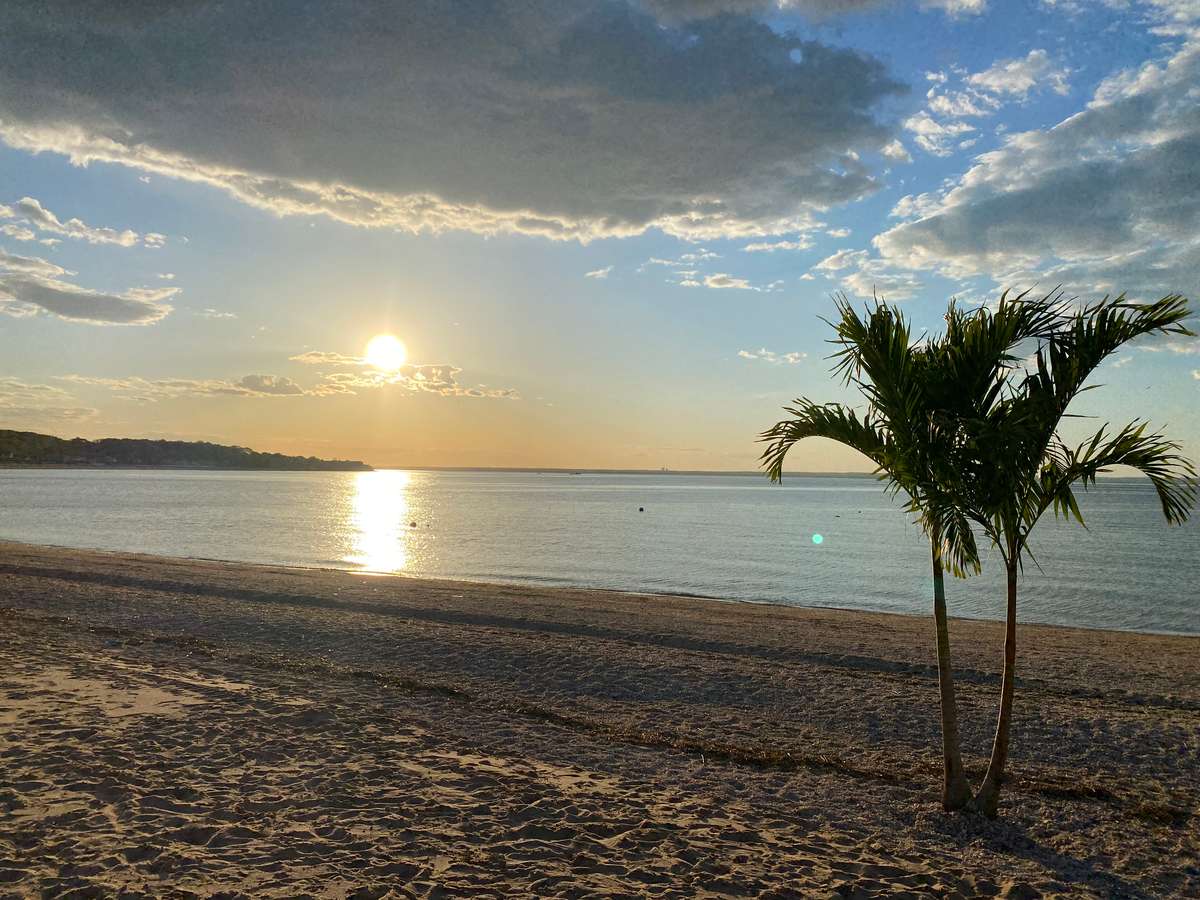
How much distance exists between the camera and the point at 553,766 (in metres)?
8.24

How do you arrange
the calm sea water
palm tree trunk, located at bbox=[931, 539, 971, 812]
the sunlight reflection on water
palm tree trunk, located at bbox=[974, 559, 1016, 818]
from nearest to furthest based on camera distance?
palm tree trunk, located at bbox=[974, 559, 1016, 818] → palm tree trunk, located at bbox=[931, 539, 971, 812] → the calm sea water → the sunlight reflection on water

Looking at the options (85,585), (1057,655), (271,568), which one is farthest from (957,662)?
(271,568)

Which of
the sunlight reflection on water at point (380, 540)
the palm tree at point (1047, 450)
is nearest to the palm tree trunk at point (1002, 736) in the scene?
the palm tree at point (1047, 450)

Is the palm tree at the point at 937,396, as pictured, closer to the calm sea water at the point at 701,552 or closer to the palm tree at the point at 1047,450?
the palm tree at the point at 1047,450

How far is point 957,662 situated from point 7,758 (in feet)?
50.8

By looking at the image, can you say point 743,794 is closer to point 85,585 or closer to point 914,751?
point 914,751

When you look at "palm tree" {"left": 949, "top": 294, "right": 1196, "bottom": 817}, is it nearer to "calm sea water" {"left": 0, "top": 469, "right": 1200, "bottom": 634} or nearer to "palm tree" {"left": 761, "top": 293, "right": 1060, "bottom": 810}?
"palm tree" {"left": 761, "top": 293, "right": 1060, "bottom": 810}

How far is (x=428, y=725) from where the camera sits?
378 inches

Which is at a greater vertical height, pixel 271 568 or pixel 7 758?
pixel 7 758

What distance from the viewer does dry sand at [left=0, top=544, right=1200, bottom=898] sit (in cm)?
→ 573

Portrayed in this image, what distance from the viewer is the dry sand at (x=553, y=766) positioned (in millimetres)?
5727

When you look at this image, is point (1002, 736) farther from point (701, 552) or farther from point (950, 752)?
point (701, 552)

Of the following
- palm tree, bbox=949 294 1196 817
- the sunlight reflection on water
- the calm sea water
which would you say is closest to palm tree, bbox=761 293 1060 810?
palm tree, bbox=949 294 1196 817

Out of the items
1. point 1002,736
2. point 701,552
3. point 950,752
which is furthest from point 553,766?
point 701,552
